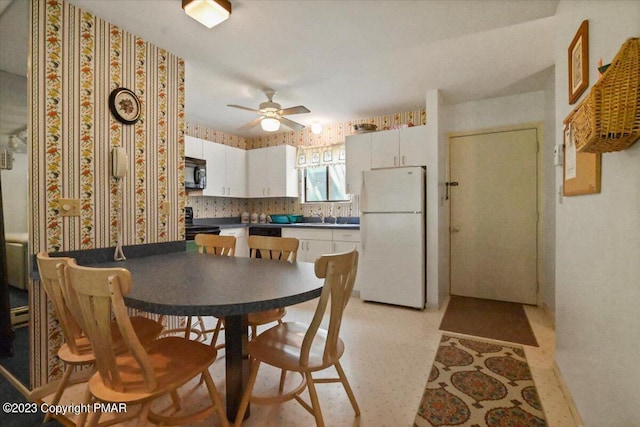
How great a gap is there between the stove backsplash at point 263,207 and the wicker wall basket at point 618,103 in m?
3.40

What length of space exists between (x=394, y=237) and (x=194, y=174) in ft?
8.98

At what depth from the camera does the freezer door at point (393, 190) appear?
10.3ft

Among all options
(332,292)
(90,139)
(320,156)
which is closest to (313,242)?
(320,156)

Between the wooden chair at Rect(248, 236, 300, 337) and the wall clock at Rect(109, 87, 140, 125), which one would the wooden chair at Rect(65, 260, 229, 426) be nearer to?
the wooden chair at Rect(248, 236, 300, 337)

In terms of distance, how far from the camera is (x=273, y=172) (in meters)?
4.66

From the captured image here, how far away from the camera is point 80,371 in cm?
185

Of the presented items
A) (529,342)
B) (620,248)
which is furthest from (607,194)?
(529,342)

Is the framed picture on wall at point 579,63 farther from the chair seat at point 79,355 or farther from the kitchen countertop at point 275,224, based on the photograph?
the chair seat at point 79,355

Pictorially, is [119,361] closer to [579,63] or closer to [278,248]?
[278,248]

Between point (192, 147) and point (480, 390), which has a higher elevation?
point (192, 147)

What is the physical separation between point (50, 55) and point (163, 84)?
738mm

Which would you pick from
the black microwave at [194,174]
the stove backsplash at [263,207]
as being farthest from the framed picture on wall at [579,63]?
the black microwave at [194,174]

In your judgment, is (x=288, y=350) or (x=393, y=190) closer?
(x=288, y=350)

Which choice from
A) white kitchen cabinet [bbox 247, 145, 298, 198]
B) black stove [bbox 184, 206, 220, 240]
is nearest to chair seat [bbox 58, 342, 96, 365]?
black stove [bbox 184, 206, 220, 240]
